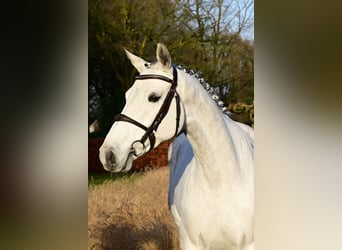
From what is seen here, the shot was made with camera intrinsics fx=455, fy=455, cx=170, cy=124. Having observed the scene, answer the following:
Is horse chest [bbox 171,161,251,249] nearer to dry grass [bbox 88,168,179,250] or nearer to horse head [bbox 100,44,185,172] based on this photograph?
dry grass [bbox 88,168,179,250]

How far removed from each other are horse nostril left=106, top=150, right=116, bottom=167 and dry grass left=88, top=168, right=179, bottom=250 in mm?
135

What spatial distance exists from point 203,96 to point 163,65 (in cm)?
24

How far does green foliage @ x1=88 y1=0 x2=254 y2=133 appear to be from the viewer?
2.20m

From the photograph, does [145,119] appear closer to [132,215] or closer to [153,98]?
[153,98]

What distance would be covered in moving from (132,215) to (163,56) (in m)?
0.80

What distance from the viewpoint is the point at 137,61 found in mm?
2184

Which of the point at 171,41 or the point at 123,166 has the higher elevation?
the point at 171,41

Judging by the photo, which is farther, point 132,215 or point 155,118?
point 132,215

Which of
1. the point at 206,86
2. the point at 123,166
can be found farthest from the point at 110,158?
the point at 206,86

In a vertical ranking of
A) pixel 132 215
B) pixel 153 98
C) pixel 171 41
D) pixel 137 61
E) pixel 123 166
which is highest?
pixel 171 41

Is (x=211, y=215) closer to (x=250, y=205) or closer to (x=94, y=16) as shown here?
(x=250, y=205)

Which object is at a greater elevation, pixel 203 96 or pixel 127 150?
pixel 203 96
